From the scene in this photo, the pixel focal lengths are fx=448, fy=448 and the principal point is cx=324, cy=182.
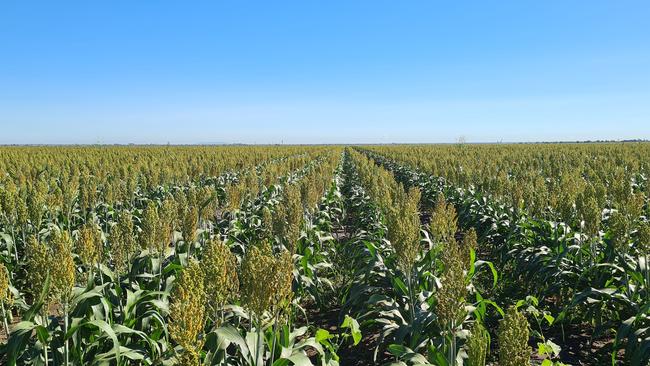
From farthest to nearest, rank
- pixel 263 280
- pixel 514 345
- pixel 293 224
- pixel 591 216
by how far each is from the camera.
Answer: pixel 591 216 → pixel 293 224 → pixel 263 280 → pixel 514 345

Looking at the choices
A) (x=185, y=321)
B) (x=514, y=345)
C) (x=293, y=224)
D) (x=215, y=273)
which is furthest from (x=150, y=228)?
(x=514, y=345)

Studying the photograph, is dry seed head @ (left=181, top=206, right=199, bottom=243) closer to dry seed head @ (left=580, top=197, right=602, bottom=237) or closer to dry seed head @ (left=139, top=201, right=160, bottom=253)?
dry seed head @ (left=139, top=201, right=160, bottom=253)

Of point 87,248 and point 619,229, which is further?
point 619,229

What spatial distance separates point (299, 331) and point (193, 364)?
2.00 m

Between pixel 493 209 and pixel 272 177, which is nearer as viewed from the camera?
pixel 493 209

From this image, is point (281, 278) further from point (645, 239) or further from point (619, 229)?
point (619, 229)

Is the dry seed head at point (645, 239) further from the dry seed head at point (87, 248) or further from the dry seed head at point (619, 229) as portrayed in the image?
the dry seed head at point (87, 248)

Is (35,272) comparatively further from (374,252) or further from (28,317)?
(374,252)

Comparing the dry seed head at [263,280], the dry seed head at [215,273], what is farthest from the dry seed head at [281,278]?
the dry seed head at [215,273]

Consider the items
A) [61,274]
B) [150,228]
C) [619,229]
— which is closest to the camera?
[61,274]

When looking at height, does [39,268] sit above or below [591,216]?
above

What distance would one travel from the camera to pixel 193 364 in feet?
5.08

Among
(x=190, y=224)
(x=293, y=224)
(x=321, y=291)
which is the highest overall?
(x=190, y=224)

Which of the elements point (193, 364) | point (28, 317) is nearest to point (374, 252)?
point (28, 317)
